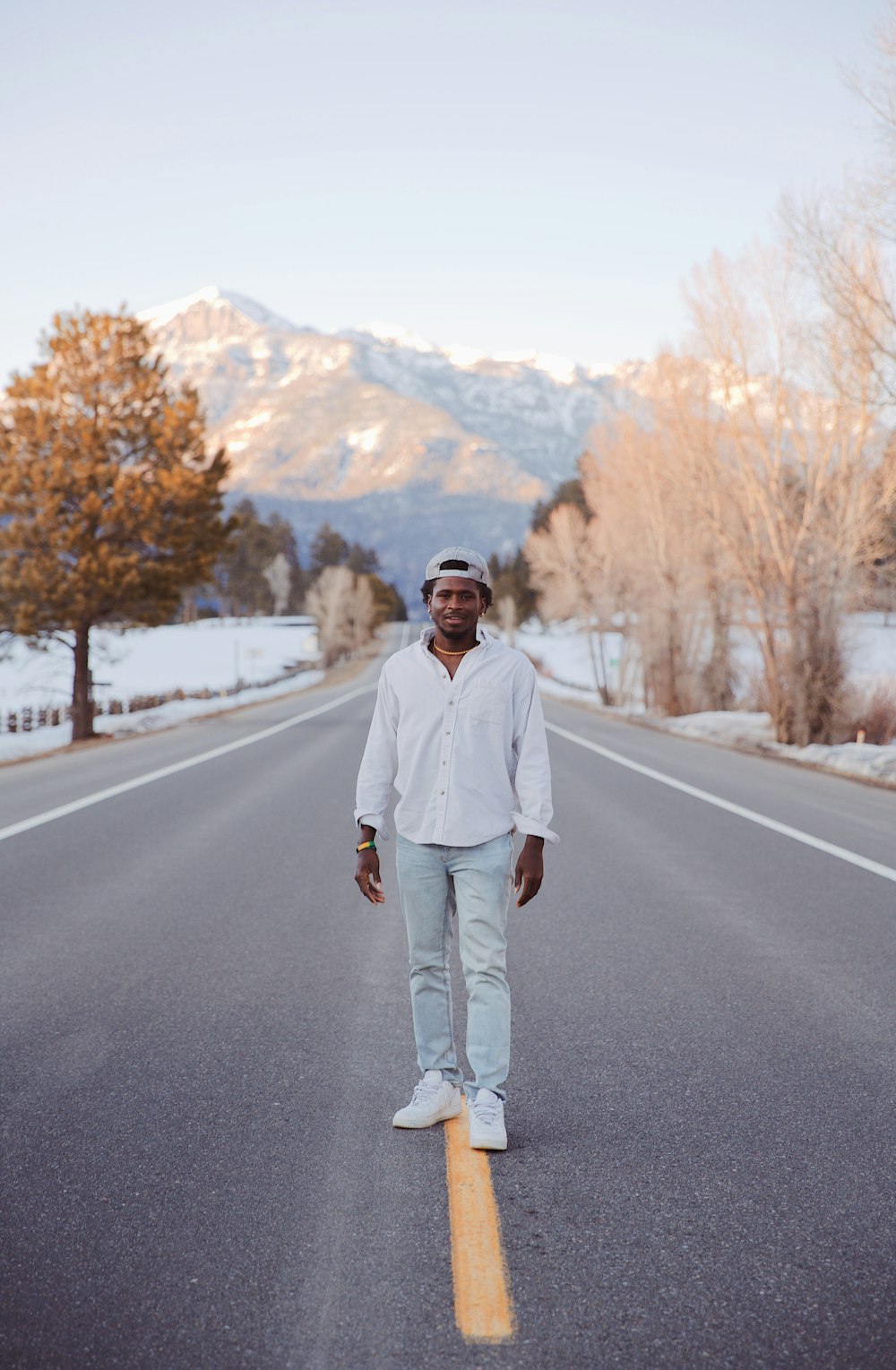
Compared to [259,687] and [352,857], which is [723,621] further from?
[259,687]

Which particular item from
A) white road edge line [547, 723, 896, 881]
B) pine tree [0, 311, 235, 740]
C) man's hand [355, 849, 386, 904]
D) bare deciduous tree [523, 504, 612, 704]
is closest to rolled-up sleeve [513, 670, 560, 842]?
man's hand [355, 849, 386, 904]

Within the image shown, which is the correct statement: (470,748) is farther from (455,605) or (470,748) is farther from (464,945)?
(464,945)

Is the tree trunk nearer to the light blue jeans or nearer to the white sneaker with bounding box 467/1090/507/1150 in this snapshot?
the light blue jeans

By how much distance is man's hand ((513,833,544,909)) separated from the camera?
398cm

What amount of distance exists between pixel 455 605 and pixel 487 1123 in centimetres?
176

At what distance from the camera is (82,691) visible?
27172 mm

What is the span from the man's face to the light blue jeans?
0.77 metres

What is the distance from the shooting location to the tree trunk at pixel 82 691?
27.0 m

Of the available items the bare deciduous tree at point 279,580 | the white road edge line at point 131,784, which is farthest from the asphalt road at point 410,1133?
the bare deciduous tree at point 279,580

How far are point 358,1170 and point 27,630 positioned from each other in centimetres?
2462

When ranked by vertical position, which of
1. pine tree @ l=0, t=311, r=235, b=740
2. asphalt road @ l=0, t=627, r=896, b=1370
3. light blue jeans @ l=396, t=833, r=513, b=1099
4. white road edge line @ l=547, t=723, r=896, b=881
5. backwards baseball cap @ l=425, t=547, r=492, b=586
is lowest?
white road edge line @ l=547, t=723, r=896, b=881

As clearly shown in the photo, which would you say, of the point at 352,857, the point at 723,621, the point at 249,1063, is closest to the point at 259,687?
the point at 723,621

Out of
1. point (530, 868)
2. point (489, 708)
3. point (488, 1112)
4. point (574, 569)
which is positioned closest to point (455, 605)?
point (489, 708)

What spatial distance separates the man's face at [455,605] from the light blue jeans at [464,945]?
77 centimetres
